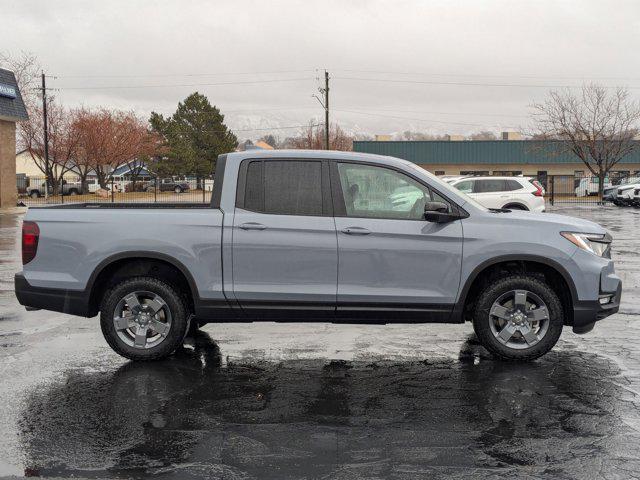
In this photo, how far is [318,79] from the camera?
193 feet

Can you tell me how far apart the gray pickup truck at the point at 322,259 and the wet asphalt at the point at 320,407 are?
1.51 ft

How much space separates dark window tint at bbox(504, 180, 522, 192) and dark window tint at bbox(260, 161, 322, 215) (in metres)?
18.1

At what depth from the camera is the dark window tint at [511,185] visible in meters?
23.7

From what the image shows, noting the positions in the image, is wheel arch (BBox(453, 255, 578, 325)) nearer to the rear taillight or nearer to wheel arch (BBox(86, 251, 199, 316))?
wheel arch (BBox(86, 251, 199, 316))

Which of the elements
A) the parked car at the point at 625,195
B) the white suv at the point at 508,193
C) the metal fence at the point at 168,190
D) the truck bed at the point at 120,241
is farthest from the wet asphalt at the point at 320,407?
the metal fence at the point at 168,190

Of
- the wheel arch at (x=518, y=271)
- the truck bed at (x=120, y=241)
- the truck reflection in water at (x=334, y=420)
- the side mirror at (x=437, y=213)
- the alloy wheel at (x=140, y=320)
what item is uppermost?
the side mirror at (x=437, y=213)

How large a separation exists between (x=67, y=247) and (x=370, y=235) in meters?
2.80

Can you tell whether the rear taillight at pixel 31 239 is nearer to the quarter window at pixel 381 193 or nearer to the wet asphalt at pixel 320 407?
the wet asphalt at pixel 320 407

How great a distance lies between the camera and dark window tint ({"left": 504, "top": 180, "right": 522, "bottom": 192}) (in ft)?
77.8

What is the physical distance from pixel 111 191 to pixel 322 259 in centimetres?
5096

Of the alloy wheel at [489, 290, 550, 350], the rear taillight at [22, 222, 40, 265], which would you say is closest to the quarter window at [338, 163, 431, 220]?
the alloy wheel at [489, 290, 550, 350]

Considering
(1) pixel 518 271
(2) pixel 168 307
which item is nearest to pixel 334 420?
(2) pixel 168 307

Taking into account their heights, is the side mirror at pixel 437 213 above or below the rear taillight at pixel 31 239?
above

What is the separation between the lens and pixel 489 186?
24.0 m
